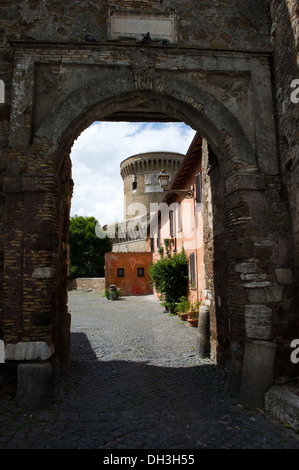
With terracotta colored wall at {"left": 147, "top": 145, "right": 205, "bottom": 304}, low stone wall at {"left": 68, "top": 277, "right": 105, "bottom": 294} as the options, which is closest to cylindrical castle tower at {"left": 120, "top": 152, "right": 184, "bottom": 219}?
low stone wall at {"left": 68, "top": 277, "right": 105, "bottom": 294}

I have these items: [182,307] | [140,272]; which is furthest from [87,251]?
[182,307]

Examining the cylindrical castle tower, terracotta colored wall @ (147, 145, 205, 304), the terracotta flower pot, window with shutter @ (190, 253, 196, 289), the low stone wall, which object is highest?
the cylindrical castle tower

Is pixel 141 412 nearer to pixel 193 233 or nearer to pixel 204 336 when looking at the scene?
pixel 204 336

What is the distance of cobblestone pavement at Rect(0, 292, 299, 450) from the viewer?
3627mm

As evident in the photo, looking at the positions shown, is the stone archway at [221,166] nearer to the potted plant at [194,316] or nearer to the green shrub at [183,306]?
the potted plant at [194,316]

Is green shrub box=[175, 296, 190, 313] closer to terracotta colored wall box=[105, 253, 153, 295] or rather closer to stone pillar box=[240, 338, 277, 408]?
stone pillar box=[240, 338, 277, 408]

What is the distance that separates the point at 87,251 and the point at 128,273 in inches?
439

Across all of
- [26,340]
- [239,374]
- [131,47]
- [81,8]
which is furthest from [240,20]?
[26,340]

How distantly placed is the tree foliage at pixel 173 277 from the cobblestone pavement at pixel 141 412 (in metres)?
6.68

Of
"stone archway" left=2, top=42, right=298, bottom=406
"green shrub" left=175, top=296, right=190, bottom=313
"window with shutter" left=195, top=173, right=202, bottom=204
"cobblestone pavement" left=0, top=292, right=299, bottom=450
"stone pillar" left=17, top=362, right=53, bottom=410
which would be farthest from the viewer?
"green shrub" left=175, top=296, right=190, bottom=313

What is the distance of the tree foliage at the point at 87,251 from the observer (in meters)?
35.3

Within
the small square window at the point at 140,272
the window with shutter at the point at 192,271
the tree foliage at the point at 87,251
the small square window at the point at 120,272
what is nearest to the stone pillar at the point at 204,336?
the window with shutter at the point at 192,271

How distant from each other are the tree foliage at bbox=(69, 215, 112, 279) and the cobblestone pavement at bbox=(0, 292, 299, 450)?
28140 millimetres

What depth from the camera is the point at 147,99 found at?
5.72m
